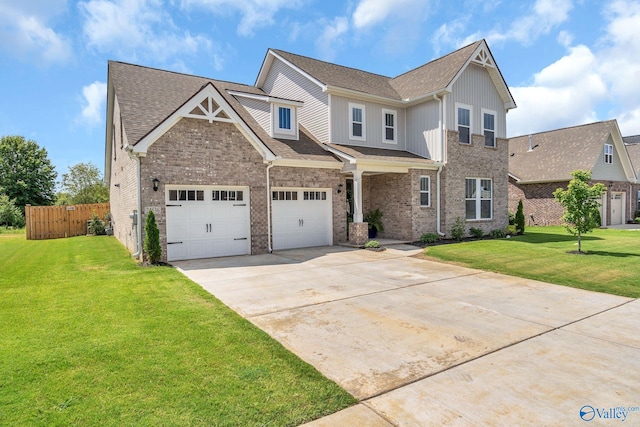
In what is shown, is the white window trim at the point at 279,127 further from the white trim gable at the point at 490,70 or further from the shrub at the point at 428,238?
the shrub at the point at 428,238

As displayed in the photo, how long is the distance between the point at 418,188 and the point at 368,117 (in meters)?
4.09

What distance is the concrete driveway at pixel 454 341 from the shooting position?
3305 millimetres

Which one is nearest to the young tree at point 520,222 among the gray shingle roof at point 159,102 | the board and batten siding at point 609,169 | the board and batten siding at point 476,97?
the board and batten siding at point 476,97

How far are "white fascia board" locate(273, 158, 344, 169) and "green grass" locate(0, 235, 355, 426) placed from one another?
23.3ft

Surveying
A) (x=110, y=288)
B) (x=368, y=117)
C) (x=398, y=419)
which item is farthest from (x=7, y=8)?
(x=398, y=419)

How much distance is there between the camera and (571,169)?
23719 mm

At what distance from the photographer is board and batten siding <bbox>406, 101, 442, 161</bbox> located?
16719mm

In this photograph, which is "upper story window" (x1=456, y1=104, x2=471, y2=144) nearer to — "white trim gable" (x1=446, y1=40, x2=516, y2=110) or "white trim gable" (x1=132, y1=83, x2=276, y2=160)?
"white trim gable" (x1=446, y1=40, x2=516, y2=110)

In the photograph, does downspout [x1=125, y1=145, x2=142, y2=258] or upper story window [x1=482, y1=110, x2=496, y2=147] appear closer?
downspout [x1=125, y1=145, x2=142, y2=258]

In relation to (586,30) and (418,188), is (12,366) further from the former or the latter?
(586,30)

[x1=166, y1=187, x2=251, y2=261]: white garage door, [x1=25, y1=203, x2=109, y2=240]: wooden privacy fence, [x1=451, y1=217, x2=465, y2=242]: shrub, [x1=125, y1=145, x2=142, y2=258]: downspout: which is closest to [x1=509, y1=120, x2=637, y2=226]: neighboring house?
[x1=451, y1=217, x2=465, y2=242]: shrub

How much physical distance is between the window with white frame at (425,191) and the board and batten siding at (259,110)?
7.14 metres

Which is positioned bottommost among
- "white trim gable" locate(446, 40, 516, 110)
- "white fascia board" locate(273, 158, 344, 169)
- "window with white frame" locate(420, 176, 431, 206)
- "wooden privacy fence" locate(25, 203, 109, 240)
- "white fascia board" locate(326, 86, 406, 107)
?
"wooden privacy fence" locate(25, 203, 109, 240)

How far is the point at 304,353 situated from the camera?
4.47 m
